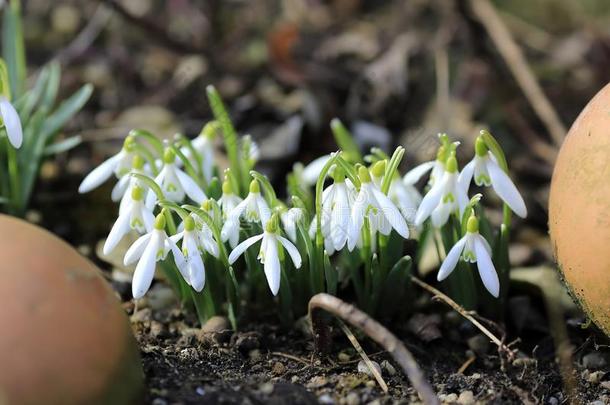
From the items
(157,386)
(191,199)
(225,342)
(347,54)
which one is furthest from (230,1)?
(157,386)

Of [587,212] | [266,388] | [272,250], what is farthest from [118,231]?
[587,212]

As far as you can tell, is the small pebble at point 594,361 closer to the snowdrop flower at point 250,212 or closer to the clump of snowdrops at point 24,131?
the snowdrop flower at point 250,212

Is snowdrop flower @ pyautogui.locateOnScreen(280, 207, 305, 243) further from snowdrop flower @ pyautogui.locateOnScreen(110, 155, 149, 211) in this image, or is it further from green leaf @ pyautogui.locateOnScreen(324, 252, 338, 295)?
snowdrop flower @ pyautogui.locateOnScreen(110, 155, 149, 211)

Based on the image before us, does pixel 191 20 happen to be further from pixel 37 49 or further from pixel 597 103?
pixel 597 103

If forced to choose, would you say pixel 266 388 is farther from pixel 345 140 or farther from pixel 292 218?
pixel 345 140

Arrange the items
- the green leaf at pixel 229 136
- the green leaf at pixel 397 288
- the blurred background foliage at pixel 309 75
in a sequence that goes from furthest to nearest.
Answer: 1. the blurred background foliage at pixel 309 75
2. the green leaf at pixel 229 136
3. the green leaf at pixel 397 288

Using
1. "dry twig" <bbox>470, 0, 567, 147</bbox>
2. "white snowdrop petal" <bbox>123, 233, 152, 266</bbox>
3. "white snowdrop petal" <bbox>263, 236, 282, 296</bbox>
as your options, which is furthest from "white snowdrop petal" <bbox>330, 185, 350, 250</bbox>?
"dry twig" <bbox>470, 0, 567, 147</bbox>

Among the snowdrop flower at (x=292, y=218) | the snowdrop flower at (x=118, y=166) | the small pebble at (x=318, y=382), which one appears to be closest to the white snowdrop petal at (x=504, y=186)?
the snowdrop flower at (x=292, y=218)
